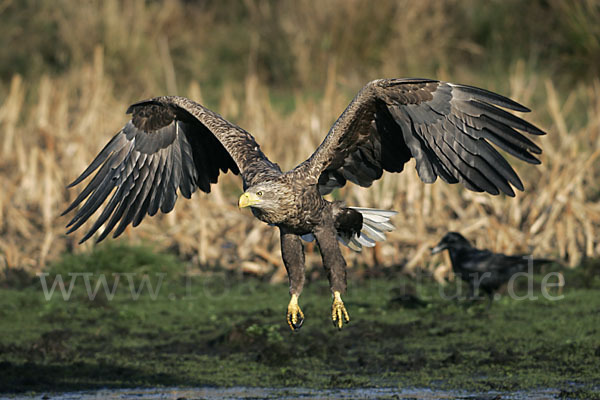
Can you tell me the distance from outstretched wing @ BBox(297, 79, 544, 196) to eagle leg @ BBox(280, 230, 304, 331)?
463 millimetres

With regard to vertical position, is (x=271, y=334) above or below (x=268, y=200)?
below

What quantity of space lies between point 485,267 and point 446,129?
2826 mm

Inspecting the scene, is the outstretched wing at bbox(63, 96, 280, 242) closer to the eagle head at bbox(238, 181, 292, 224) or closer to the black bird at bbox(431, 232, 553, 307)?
the eagle head at bbox(238, 181, 292, 224)

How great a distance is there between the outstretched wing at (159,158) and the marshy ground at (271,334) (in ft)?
3.96

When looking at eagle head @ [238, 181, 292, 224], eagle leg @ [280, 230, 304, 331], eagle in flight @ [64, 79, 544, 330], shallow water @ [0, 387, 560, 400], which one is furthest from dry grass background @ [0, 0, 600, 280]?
eagle head @ [238, 181, 292, 224]

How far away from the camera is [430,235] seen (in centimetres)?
1063

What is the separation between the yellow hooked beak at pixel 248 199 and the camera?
6312mm

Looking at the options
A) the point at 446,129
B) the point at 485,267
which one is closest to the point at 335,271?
the point at 446,129

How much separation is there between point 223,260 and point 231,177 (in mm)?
2131

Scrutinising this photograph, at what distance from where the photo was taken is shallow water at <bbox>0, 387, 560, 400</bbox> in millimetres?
6848

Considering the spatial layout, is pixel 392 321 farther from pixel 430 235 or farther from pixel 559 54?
pixel 559 54

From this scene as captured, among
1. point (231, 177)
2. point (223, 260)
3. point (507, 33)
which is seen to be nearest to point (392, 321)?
point (223, 260)

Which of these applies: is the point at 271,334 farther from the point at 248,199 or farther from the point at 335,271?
the point at 248,199

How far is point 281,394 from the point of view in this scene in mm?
7055
